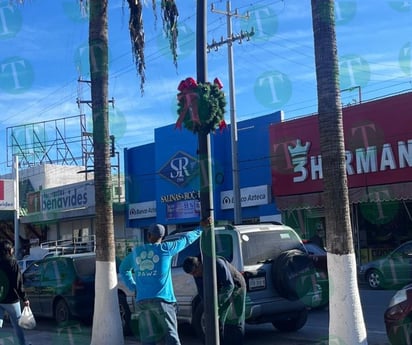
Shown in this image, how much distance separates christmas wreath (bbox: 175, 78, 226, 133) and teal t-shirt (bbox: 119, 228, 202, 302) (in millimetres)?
1312

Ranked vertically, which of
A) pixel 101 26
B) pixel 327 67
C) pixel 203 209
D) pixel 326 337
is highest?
pixel 101 26

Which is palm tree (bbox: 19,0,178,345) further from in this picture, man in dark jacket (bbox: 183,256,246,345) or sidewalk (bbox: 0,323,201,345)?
man in dark jacket (bbox: 183,256,246,345)

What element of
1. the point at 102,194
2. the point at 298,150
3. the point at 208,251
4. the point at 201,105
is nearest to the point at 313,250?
the point at 102,194

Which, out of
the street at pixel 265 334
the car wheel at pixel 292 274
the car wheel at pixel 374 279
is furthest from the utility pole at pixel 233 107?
the car wheel at pixel 292 274

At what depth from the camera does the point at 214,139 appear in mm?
28672

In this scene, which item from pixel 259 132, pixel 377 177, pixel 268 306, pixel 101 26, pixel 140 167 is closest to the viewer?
pixel 268 306

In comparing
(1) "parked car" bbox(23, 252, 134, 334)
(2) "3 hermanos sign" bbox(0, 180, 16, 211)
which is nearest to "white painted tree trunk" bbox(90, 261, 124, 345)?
(1) "parked car" bbox(23, 252, 134, 334)

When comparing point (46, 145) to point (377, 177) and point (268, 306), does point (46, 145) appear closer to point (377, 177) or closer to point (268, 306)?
point (377, 177)

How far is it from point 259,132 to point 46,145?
25533 mm

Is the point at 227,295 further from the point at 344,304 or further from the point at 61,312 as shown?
the point at 61,312

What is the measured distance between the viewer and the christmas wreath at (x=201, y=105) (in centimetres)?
717

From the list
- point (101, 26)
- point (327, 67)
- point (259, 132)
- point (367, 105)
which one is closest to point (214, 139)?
point (259, 132)

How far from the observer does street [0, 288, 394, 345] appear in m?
9.90

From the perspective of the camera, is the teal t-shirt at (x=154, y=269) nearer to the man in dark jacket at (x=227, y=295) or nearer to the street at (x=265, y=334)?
the man in dark jacket at (x=227, y=295)
